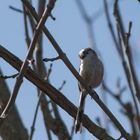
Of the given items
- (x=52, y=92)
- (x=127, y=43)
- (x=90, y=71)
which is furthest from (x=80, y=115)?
(x=90, y=71)

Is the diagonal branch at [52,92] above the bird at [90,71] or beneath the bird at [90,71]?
above

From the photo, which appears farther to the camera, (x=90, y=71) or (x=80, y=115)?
(x=90, y=71)

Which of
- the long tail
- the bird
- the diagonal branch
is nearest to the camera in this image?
the diagonal branch

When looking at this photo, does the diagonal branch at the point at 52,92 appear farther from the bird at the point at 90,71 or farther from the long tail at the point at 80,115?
the bird at the point at 90,71

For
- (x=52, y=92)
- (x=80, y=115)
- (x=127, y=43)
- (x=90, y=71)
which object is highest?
(x=52, y=92)

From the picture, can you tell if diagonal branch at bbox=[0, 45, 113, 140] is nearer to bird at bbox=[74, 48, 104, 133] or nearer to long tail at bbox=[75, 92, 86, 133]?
long tail at bbox=[75, 92, 86, 133]

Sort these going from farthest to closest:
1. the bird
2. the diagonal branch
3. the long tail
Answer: the bird → the long tail → the diagonal branch

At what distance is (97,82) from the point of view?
13.3 feet

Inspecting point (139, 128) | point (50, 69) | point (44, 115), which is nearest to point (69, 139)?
point (44, 115)

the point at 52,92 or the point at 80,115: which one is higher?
the point at 52,92

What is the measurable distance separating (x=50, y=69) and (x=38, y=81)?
3.81 ft

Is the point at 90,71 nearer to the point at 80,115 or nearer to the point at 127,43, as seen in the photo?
the point at 127,43

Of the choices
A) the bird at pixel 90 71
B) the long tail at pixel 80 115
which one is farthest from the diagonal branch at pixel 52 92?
the bird at pixel 90 71

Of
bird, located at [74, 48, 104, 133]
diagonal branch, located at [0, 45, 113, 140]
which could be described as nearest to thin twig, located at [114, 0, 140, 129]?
diagonal branch, located at [0, 45, 113, 140]
